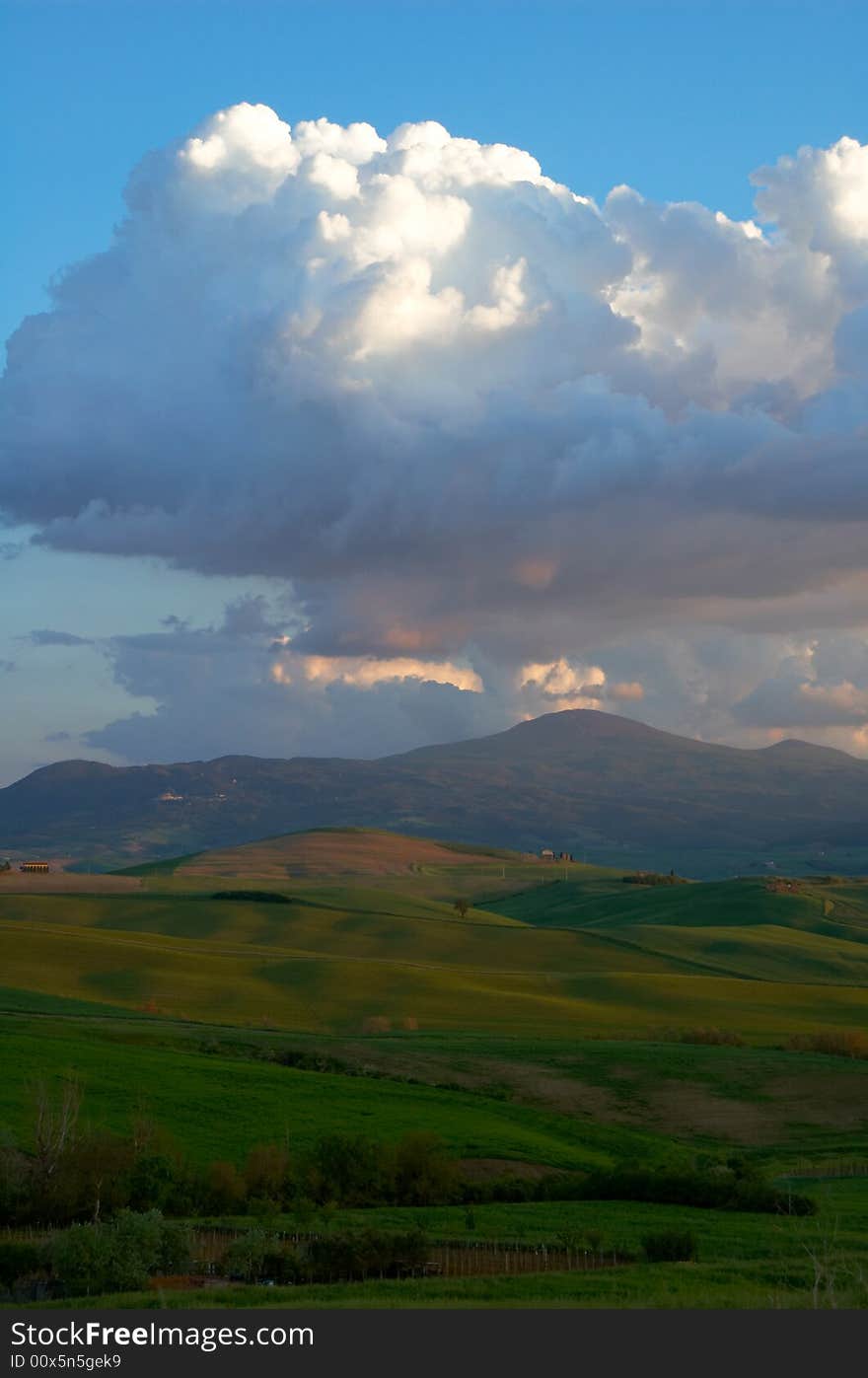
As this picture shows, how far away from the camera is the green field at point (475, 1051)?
3341cm

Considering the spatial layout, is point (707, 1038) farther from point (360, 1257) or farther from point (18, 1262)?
point (18, 1262)

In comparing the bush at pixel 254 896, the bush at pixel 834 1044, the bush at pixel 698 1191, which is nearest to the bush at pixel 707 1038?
the bush at pixel 834 1044

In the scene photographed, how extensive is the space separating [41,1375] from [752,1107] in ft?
147

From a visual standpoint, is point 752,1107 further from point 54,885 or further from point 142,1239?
point 54,885

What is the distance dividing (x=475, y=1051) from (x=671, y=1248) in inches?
1497

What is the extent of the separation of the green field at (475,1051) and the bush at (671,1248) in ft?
1.59

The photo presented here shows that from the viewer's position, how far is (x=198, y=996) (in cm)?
8894

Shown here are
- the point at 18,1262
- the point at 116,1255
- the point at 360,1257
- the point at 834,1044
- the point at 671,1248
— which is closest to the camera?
the point at 116,1255

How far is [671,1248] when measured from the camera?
27000mm

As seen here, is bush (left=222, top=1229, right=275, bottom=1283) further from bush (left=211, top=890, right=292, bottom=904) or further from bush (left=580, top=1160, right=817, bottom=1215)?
bush (left=211, top=890, right=292, bottom=904)

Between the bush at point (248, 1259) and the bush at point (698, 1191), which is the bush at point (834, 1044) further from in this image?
the bush at point (248, 1259)

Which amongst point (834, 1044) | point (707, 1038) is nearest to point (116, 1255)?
point (834, 1044)

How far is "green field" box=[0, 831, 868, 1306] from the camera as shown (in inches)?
1315

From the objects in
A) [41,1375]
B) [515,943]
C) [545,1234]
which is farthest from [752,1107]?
[515,943]
